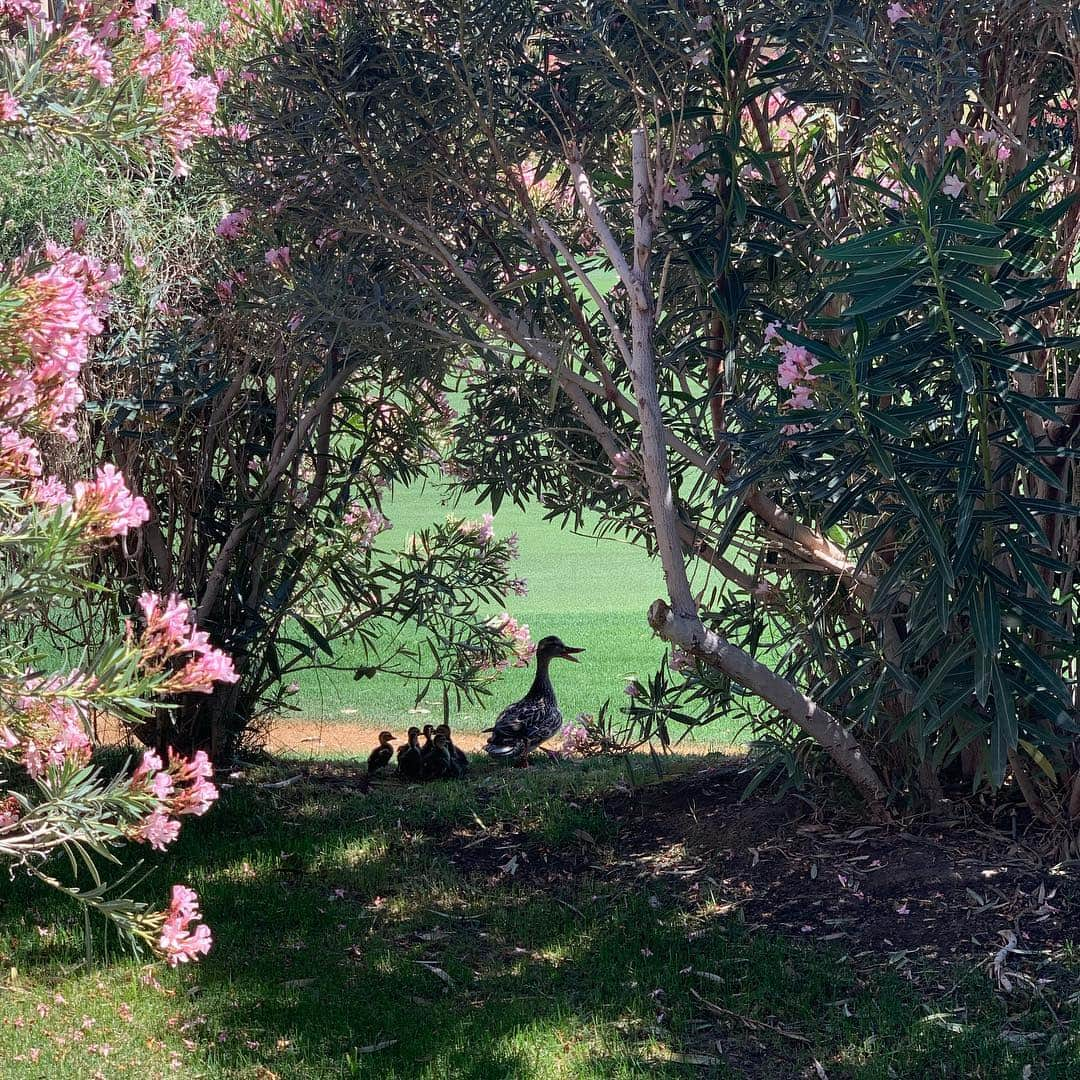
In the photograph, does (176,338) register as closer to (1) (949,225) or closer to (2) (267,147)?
(2) (267,147)

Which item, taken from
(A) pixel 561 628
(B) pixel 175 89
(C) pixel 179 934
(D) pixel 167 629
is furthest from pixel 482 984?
(A) pixel 561 628

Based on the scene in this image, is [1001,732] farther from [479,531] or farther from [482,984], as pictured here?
[479,531]

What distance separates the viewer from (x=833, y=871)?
414 centimetres

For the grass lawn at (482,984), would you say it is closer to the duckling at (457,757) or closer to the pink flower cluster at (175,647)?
the duckling at (457,757)

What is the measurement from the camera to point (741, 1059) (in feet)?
10.9

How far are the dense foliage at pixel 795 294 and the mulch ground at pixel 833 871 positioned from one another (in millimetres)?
223

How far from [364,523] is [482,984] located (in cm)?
261

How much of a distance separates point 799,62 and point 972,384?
4.89 feet

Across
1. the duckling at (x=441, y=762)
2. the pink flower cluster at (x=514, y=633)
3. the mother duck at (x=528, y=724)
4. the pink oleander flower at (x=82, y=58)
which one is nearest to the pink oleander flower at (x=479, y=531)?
the pink flower cluster at (x=514, y=633)

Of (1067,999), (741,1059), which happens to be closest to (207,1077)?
(741,1059)

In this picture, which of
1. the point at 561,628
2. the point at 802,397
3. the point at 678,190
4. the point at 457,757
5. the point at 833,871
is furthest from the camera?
the point at 561,628

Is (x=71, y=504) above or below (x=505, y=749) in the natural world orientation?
above

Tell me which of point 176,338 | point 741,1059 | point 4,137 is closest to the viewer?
point 4,137

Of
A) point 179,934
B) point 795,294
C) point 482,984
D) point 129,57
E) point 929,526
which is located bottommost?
point 482,984
